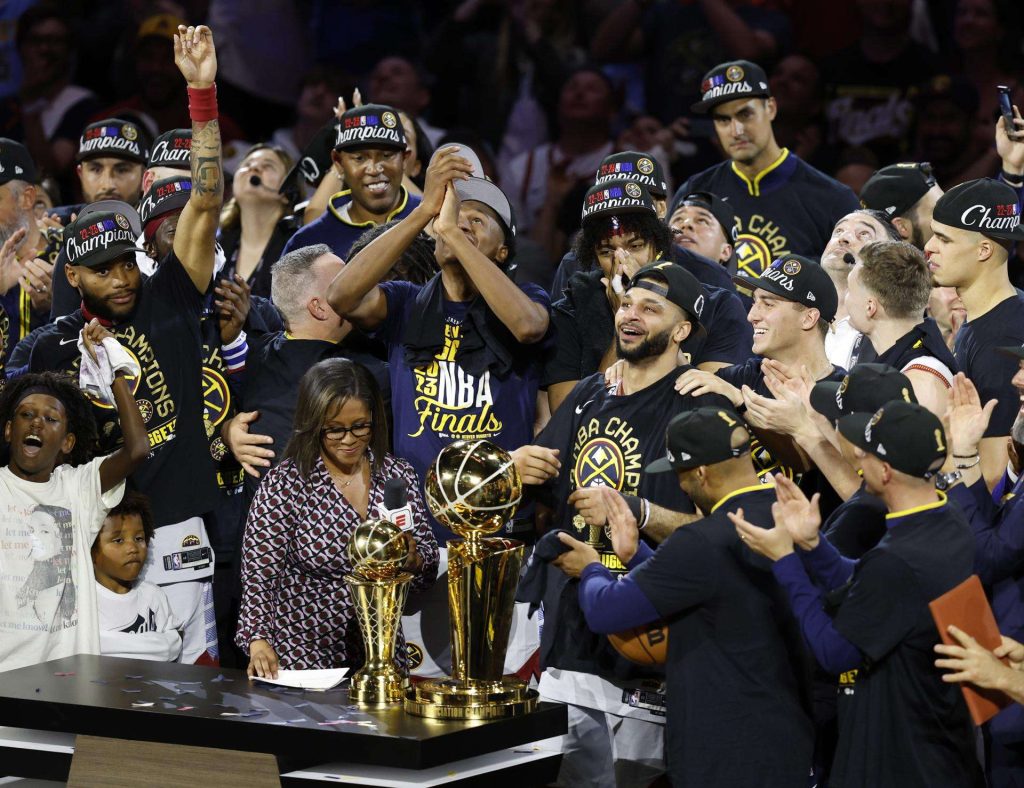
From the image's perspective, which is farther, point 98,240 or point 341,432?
point 98,240

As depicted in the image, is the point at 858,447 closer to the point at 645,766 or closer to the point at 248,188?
the point at 645,766

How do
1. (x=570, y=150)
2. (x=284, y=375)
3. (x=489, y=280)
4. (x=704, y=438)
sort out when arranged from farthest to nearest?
(x=570, y=150) < (x=284, y=375) < (x=489, y=280) < (x=704, y=438)

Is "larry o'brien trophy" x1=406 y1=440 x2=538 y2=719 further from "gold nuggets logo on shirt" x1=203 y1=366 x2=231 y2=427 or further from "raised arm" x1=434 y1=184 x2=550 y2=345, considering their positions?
"gold nuggets logo on shirt" x1=203 y1=366 x2=231 y2=427

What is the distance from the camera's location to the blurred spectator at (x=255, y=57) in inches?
388

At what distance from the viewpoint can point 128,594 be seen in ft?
17.3

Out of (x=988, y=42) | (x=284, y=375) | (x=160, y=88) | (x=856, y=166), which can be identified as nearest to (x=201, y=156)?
(x=284, y=375)

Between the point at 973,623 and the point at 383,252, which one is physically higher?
the point at 383,252

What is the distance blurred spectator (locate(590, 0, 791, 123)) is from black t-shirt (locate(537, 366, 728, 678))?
4544mm

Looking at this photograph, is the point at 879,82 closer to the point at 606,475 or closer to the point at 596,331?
the point at 596,331

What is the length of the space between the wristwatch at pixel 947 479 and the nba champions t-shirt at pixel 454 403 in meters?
1.48

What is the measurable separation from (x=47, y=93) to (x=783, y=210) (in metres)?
5.55

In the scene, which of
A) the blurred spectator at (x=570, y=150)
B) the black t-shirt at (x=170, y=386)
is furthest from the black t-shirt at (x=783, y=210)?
the blurred spectator at (x=570, y=150)

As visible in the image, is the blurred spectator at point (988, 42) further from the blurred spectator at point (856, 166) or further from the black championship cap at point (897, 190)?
the black championship cap at point (897, 190)

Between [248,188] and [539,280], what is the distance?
76.4 inches
